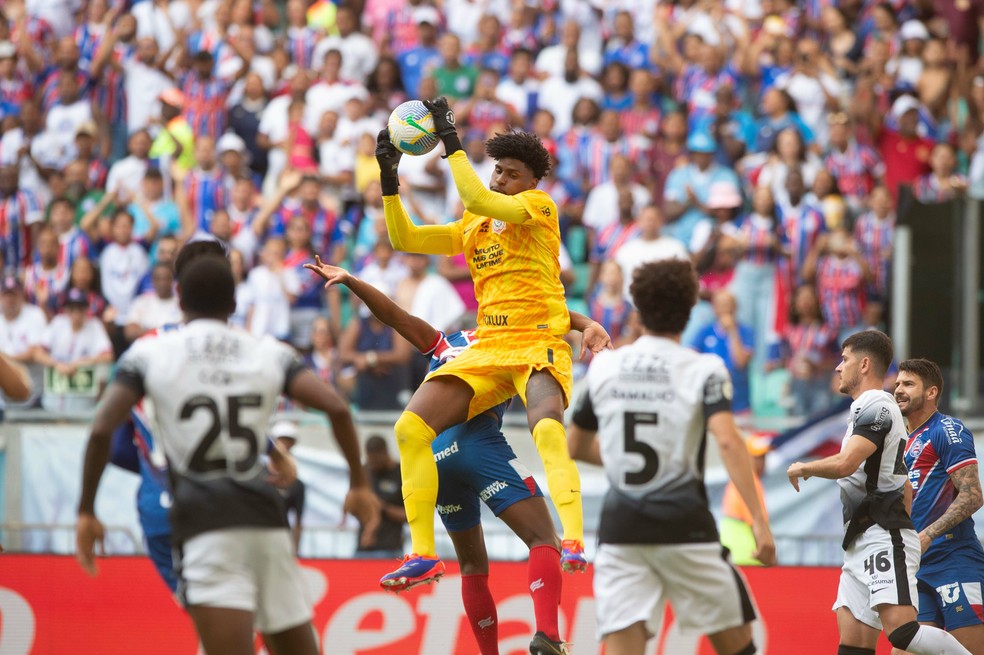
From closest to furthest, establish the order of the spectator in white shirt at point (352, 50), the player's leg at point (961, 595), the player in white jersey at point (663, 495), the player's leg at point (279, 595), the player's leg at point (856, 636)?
1. the player's leg at point (279, 595)
2. the player in white jersey at point (663, 495)
3. the player's leg at point (856, 636)
4. the player's leg at point (961, 595)
5. the spectator in white shirt at point (352, 50)

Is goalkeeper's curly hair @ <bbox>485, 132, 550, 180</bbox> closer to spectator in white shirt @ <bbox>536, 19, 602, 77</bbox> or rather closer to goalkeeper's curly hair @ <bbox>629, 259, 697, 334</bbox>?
goalkeeper's curly hair @ <bbox>629, 259, 697, 334</bbox>

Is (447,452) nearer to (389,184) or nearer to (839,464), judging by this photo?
(389,184)

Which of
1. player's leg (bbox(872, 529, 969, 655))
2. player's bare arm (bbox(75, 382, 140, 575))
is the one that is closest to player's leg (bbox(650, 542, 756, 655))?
player's leg (bbox(872, 529, 969, 655))

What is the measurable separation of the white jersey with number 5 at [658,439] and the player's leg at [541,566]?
1.67 meters

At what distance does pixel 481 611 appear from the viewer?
8.91 metres

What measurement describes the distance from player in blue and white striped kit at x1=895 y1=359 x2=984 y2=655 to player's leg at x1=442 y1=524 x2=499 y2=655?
9.04 feet

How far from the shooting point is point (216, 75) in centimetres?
1878

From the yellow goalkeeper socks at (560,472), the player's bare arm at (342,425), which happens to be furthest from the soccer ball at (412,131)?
the player's bare arm at (342,425)

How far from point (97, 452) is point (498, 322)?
9.78ft

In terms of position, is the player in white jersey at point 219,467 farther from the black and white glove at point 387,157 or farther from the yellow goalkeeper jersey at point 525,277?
the yellow goalkeeper jersey at point 525,277

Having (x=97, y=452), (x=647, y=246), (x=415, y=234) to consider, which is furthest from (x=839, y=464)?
(x=647, y=246)

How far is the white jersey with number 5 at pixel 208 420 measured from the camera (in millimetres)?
6438

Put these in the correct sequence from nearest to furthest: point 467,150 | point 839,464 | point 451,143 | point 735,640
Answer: point 735,640
point 839,464
point 451,143
point 467,150

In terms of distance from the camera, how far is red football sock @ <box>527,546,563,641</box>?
27.4 ft
